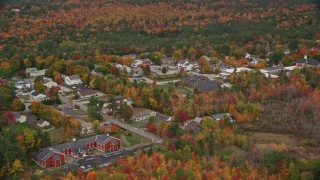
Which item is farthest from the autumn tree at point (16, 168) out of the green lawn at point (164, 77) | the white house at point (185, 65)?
the white house at point (185, 65)

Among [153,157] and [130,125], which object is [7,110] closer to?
[130,125]

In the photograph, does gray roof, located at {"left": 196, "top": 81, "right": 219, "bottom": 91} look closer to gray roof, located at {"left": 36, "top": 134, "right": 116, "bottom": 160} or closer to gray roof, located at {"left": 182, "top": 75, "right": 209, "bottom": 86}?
gray roof, located at {"left": 182, "top": 75, "right": 209, "bottom": 86}

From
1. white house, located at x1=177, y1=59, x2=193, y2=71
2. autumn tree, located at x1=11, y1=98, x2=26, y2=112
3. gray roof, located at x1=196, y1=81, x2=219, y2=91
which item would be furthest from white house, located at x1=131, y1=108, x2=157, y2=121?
white house, located at x1=177, y1=59, x2=193, y2=71

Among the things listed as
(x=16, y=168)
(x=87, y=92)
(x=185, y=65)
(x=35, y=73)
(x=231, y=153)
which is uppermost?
(x=16, y=168)

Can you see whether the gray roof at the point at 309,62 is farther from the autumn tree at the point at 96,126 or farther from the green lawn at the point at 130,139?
the autumn tree at the point at 96,126

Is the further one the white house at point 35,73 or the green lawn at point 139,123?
the white house at point 35,73

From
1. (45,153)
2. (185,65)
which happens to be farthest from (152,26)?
(45,153)

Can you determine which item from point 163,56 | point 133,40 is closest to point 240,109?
point 163,56

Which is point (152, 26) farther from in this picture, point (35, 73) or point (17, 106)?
point (17, 106)
